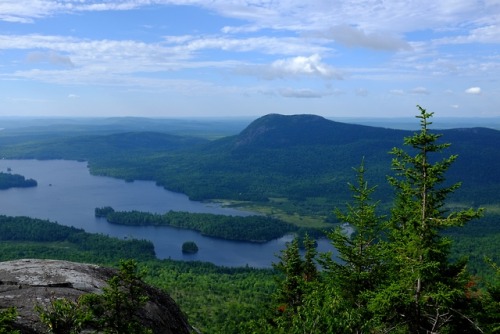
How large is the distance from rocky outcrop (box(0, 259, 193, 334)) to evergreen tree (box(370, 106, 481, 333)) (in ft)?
41.4

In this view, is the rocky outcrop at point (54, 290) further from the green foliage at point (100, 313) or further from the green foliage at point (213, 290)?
the green foliage at point (213, 290)

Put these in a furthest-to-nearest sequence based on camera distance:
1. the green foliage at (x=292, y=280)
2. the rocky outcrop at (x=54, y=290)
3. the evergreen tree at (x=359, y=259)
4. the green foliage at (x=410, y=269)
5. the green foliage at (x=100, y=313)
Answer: the green foliage at (x=292, y=280)
the evergreen tree at (x=359, y=259)
the green foliage at (x=410, y=269)
the rocky outcrop at (x=54, y=290)
the green foliage at (x=100, y=313)

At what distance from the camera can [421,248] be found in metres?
24.5

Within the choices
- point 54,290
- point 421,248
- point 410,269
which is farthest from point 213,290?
point 421,248

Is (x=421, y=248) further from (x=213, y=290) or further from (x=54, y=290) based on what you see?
(x=213, y=290)

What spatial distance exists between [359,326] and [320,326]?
295cm

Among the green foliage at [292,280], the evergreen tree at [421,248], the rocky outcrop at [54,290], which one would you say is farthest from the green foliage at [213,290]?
the evergreen tree at [421,248]

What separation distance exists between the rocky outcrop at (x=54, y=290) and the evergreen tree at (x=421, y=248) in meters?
12.6

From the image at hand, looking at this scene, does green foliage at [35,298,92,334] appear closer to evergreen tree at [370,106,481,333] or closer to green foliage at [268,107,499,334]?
green foliage at [268,107,499,334]

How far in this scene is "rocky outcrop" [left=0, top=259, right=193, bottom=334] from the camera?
19859 mm

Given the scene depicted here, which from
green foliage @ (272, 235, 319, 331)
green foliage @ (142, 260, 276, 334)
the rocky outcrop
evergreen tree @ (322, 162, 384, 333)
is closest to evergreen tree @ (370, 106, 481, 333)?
evergreen tree @ (322, 162, 384, 333)

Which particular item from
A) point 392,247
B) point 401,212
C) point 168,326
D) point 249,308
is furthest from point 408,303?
point 249,308

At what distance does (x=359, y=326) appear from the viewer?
808 inches

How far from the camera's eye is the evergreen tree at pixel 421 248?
23875 mm
